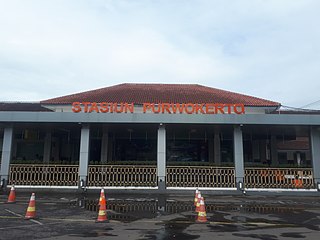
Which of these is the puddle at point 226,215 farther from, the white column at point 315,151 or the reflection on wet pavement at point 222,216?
the white column at point 315,151

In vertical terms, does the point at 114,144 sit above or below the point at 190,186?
above

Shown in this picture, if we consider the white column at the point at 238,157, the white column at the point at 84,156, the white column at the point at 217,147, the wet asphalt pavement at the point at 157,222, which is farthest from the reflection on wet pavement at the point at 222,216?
the white column at the point at 217,147

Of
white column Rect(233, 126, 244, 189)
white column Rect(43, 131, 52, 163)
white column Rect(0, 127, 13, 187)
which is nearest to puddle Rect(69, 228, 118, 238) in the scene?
white column Rect(233, 126, 244, 189)

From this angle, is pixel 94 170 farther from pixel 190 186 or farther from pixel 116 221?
pixel 116 221

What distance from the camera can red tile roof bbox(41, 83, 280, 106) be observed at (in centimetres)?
1969

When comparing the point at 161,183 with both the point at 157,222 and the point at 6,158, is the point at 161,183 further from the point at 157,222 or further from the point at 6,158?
the point at 6,158

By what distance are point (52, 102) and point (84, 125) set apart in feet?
13.0

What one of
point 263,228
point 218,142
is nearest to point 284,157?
point 218,142

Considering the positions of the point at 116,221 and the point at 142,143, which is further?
the point at 142,143

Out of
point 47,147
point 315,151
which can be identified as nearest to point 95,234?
point 315,151

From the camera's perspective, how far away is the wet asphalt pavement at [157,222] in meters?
6.60

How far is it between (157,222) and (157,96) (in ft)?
45.5

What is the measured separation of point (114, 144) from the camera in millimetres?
22953

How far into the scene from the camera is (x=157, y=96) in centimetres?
2119
